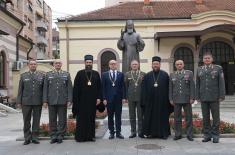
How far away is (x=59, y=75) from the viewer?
10.0 m

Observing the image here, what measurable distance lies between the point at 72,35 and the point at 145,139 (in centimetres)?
1978

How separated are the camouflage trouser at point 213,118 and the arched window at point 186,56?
19.0 m

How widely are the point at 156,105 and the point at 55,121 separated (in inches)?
97.8

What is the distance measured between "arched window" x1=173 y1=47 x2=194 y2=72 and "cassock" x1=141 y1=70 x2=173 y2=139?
18.7 meters

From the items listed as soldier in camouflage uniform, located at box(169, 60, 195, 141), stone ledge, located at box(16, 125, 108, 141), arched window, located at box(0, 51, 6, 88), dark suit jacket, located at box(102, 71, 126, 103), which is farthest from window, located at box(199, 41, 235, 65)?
dark suit jacket, located at box(102, 71, 126, 103)

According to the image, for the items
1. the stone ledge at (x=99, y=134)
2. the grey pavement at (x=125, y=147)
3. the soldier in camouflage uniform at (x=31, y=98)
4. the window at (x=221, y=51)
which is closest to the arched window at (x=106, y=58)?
the window at (x=221, y=51)

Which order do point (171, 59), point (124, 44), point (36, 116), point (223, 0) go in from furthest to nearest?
point (223, 0)
point (171, 59)
point (124, 44)
point (36, 116)

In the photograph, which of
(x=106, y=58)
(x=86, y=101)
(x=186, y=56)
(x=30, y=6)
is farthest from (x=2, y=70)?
(x=30, y=6)

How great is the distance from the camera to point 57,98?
9875 mm

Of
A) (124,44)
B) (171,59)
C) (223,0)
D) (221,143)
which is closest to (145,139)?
(221,143)

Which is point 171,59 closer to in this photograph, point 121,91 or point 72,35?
point 72,35

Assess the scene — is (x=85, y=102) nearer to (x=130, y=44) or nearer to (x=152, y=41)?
(x=130, y=44)

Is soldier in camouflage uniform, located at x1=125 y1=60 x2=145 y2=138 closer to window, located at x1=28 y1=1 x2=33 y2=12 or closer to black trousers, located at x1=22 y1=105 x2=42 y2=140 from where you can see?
black trousers, located at x1=22 y1=105 x2=42 y2=140

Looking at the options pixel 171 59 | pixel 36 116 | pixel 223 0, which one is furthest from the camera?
pixel 223 0
